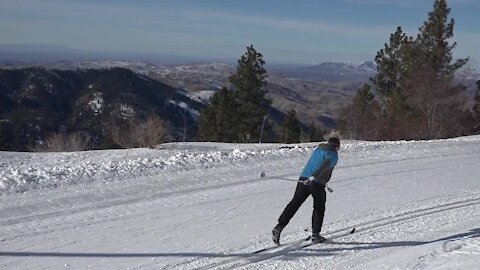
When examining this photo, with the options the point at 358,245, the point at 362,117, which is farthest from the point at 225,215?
the point at 362,117

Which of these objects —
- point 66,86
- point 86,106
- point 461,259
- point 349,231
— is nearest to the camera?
point 461,259

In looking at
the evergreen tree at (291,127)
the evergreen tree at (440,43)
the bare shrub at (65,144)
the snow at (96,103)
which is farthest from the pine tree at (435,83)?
the snow at (96,103)

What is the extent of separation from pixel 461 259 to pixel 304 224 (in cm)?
285

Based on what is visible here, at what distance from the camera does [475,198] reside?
38.5 feet

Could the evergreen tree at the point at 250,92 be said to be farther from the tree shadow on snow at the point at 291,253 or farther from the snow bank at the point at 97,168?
the tree shadow on snow at the point at 291,253

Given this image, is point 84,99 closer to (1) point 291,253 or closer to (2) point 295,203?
(2) point 295,203

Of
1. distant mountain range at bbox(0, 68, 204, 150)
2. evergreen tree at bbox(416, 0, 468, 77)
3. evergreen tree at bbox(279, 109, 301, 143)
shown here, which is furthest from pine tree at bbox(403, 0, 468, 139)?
distant mountain range at bbox(0, 68, 204, 150)

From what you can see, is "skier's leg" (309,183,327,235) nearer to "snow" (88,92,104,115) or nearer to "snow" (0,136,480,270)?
"snow" (0,136,480,270)

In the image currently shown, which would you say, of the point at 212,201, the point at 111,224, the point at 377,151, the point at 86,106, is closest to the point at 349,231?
the point at 212,201

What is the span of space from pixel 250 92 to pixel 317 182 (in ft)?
129

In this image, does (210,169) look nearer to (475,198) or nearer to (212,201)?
(212,201)

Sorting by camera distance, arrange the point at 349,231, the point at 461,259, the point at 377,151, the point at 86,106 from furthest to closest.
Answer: the point at 86,106 → the point at 377,151 → the point at 349,231 → the point at 461,259

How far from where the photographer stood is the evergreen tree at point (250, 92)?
46.6 metres

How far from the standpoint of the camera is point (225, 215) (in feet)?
32.1
